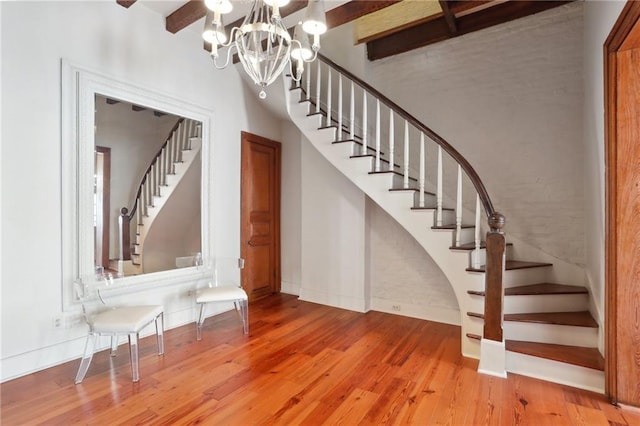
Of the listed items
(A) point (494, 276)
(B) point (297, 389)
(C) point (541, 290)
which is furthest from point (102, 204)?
(C) point (541, 290)

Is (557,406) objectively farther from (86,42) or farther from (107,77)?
(86,42)

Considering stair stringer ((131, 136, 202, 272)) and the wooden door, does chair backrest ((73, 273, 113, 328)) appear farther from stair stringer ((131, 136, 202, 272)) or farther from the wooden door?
the wooden door

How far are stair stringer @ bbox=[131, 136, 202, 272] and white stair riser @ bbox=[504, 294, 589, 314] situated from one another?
3.44 metres

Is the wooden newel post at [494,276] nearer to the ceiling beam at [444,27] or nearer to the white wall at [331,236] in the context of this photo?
the white wall at [331,236]

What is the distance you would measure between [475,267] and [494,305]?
41cm

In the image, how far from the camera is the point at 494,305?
2.44 m

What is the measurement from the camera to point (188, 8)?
9.85 ft

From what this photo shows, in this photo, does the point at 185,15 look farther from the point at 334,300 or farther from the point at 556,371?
the point at 556,371

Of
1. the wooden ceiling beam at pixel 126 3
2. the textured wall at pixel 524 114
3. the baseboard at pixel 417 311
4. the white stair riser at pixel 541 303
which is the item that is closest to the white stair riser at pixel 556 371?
the white stair riser at pixel 541 303

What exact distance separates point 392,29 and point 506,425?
3.95 metres

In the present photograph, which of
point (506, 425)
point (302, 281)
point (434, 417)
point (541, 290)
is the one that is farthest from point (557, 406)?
point (302, 281)

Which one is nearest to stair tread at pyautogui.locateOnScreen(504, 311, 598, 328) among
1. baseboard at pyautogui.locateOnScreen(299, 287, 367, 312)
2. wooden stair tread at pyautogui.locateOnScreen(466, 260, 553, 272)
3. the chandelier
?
wooden stair tread at pyautogui.locateOnScreen(466, 260, 553, 272)

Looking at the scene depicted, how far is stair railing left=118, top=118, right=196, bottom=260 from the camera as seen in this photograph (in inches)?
119

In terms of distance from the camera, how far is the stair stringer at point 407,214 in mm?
Answer: 2766
